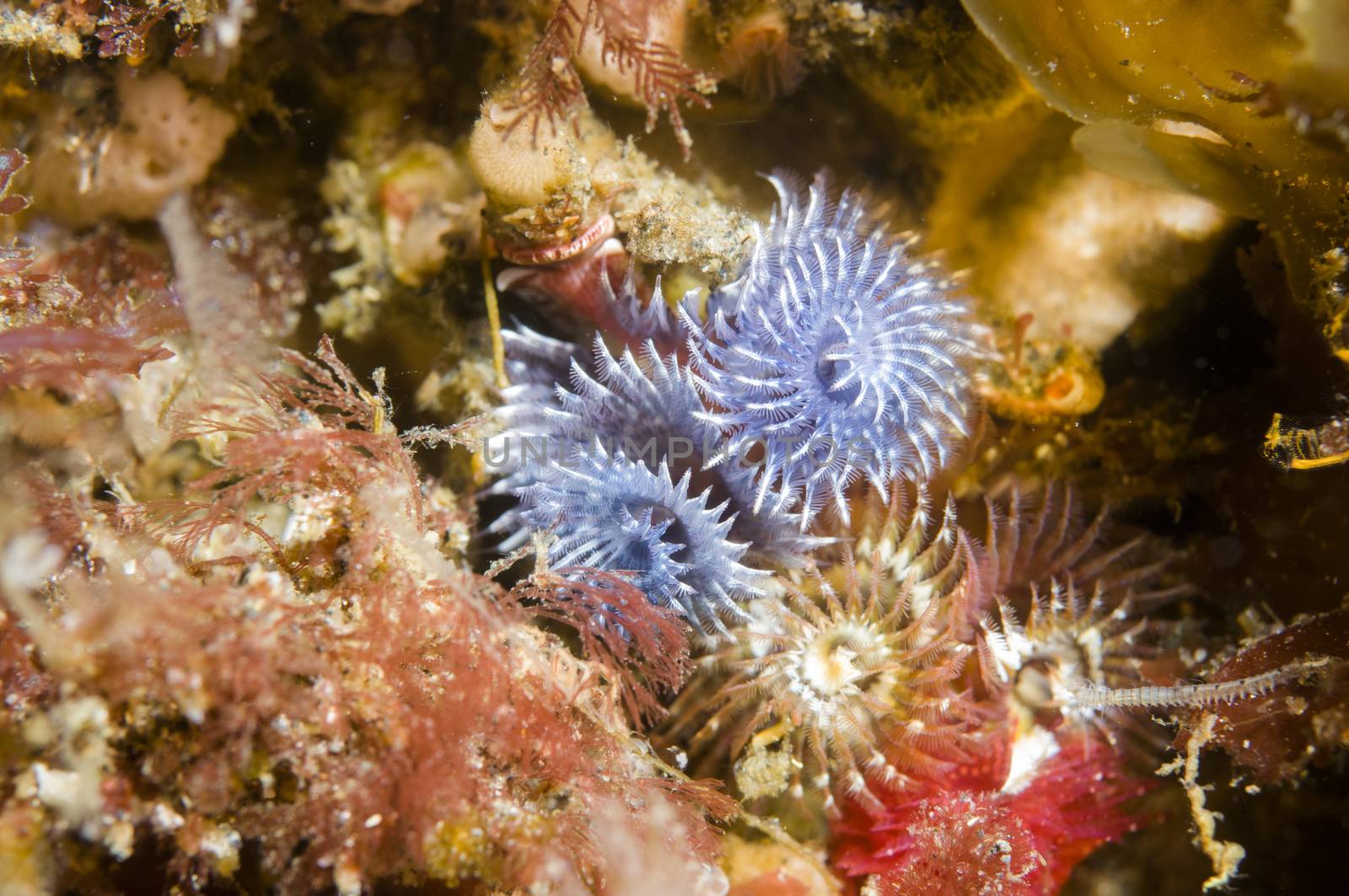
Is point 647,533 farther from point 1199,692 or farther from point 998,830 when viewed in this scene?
point 1199,692

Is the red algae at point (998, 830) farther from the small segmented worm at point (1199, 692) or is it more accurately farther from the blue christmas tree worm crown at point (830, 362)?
the blue christmas tree worm crown at point (830, 362)

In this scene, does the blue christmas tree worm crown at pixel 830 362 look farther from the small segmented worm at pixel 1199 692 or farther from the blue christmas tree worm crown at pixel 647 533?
the small segmented worm at pixel 1199 692

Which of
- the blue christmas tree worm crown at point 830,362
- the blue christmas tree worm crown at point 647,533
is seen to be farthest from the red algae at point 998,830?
the blue christmas tree worm crown at point 830,362

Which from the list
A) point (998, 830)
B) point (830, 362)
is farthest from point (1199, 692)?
point (830, 362)

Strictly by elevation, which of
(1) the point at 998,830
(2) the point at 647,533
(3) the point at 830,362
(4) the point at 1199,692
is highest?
(3) the point at 830,362

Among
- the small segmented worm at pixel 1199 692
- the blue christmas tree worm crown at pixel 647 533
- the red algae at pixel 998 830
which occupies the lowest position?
the red algae at pixel 998 830

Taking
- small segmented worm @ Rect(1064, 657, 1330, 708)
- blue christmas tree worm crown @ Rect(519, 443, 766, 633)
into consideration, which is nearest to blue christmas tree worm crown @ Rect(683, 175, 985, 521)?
blue christmas tree worm crown @ Rect(519, 443, 766, 633)

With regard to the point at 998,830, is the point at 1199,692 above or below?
above

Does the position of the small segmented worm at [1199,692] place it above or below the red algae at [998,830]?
above
